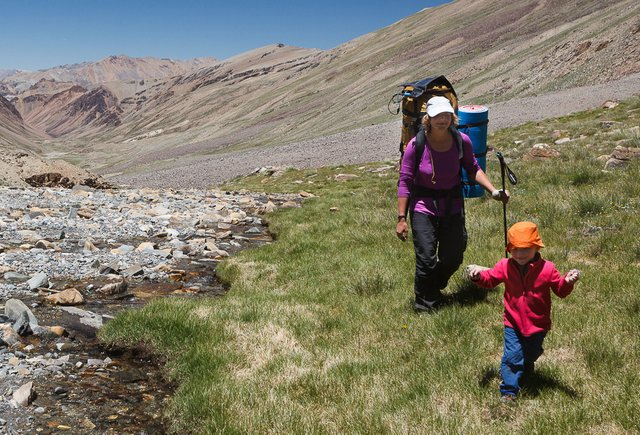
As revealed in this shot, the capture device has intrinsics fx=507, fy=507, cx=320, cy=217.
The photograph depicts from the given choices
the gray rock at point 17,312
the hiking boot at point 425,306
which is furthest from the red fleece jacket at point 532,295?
the gray rock at point 17,312

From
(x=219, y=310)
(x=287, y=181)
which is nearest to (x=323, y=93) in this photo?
(x=287, y=181)

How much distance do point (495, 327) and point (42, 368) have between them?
17.3 feet

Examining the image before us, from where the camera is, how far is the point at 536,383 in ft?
15.8

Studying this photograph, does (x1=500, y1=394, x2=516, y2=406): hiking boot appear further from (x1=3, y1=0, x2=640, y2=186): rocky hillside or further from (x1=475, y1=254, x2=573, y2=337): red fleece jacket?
(x1=3, y1=0, x2=640, y2=186): rocky hillside

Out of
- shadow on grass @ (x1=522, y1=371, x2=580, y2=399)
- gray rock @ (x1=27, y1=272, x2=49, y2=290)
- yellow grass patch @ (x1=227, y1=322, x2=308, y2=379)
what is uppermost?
gray rock @ (x1=27, y1=272, x2=49, y2=290)

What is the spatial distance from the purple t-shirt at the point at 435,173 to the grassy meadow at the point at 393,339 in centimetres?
132

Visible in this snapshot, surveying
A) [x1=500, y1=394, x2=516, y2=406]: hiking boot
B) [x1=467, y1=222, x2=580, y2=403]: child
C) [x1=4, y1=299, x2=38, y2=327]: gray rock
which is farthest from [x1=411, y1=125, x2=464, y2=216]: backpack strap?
[x1=4, y1=299, x2=38, y2=327]: gray rock

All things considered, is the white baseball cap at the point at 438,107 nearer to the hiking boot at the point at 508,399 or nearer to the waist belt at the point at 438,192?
the waist belt at the point at 438,192

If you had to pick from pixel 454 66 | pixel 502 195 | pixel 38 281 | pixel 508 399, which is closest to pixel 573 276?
pixel 508 399

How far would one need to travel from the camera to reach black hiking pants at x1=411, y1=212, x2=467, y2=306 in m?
6.66

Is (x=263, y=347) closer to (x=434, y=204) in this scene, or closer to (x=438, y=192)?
(x=434, y=204)

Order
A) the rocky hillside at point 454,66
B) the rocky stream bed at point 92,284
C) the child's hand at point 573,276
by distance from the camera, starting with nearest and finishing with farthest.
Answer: the child's hand at point 573,276
the rocky stream bed at point 92,284
the rocky hillside at point 454,66

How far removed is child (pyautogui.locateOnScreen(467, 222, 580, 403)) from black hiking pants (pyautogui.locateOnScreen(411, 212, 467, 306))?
1783 mm

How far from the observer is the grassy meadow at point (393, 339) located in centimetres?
450
